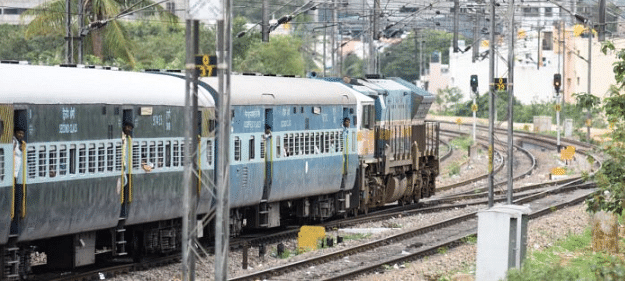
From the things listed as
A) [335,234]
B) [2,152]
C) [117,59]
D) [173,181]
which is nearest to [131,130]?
[173,181]

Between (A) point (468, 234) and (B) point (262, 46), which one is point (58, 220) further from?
(B) point (262, 46)

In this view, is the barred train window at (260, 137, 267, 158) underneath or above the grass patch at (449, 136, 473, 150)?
above

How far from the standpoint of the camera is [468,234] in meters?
28.3

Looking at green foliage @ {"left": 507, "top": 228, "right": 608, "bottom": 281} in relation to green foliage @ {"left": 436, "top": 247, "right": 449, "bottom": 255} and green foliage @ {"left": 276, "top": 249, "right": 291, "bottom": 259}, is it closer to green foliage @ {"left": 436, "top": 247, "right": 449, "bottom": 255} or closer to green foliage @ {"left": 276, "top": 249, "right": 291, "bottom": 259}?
green foliage @ {"left": 436, "top": 247, "right": 449, "bottom": 255}

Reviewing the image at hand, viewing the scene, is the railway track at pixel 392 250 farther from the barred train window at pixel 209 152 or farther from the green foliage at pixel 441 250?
the barred train window at pixel 209 152

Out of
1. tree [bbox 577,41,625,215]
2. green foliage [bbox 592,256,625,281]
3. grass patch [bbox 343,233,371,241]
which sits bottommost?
grass patch [bbox 343,233,371,241]

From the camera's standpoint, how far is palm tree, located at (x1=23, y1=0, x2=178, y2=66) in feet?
115

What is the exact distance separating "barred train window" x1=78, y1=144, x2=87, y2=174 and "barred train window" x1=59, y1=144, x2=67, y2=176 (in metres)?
0.37

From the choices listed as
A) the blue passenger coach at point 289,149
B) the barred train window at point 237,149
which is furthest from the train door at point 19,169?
the barred train window at point 237,149

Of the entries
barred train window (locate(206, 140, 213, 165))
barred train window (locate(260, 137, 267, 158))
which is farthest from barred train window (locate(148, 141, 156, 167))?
barred train window (locate(260, 137, 267, 158))

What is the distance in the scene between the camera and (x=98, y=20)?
111 feet

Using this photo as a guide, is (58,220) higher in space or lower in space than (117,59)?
lower

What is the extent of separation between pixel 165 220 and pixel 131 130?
2509 mm

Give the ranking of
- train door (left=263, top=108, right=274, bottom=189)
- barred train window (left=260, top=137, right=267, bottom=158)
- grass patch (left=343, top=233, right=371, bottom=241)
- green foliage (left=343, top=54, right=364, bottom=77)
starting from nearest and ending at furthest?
barred train window (left=260, top=137, right=267, bottom=158) → train door (left=263, top=108, right=274, bottom=189) → grass patch (left=343, top=233, right=371, bottom=241) → green foliage (left=343, top=54, right=364, bottom=77)
